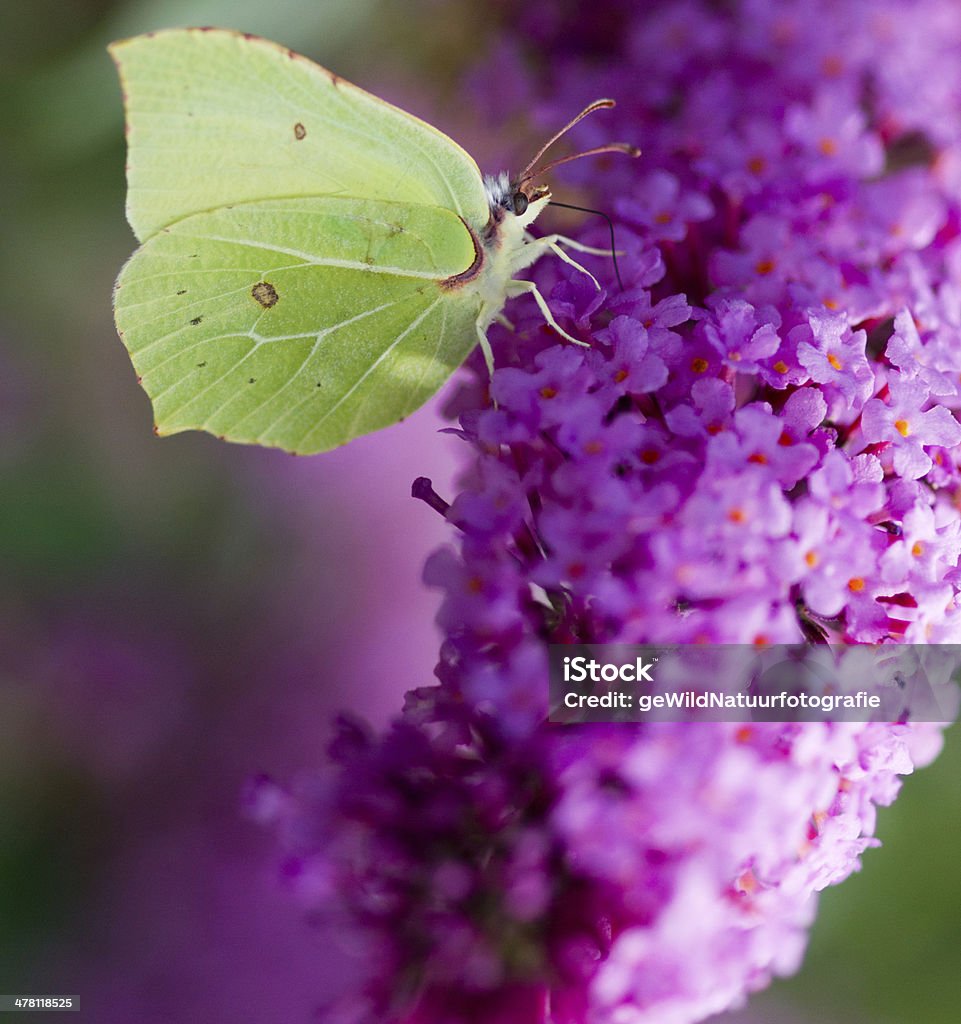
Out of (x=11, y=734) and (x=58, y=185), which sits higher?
(x=58, y=185)

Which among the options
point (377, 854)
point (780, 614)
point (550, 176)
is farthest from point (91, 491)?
point (780, 614)

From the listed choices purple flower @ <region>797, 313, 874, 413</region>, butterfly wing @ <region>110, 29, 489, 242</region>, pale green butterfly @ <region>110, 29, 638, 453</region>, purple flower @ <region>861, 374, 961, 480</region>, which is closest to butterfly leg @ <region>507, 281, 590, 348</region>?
pale green butterfly @ <region>110, 29, 638, 453</region>

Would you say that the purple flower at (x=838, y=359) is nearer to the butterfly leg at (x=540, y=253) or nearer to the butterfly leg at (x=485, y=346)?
the butterfly leg at (x=540, y=253)

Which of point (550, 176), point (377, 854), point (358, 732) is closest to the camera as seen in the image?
point (377, 854)

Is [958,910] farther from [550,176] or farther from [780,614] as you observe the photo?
[550,176]

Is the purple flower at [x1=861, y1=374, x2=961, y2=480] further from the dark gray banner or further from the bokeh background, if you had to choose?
the bokeh background

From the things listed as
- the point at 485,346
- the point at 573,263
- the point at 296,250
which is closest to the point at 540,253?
the point at 573,263
